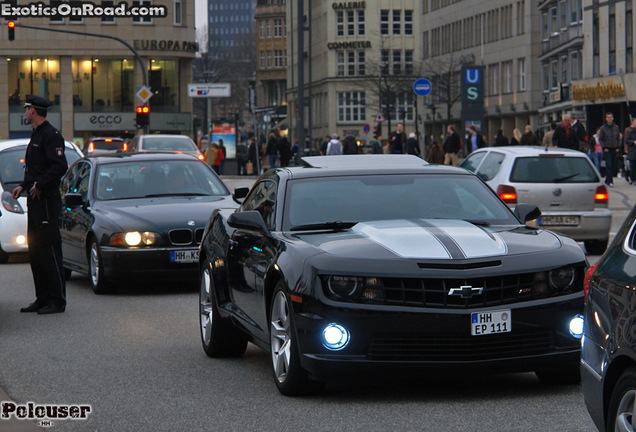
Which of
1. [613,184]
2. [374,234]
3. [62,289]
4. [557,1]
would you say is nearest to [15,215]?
[62,289]

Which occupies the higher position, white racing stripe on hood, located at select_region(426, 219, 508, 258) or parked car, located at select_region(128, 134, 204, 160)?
parked car, located at select_region(128, 134, 204, 160)

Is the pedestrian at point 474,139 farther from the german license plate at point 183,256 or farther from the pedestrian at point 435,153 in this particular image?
the german license plate at point 183,256

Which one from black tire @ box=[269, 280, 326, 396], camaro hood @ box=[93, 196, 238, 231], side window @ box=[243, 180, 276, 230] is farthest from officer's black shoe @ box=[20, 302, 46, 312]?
black tire @ box=[269, 280, 326, 396]

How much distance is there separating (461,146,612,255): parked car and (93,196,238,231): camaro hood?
15.4 ft

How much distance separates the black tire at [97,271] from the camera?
1200 cm

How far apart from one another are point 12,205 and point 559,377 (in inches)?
442

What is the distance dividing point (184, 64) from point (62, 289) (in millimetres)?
64194

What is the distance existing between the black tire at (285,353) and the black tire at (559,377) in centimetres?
127

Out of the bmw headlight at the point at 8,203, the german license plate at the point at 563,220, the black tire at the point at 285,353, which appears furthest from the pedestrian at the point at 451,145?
the black tire at the point at 285,353

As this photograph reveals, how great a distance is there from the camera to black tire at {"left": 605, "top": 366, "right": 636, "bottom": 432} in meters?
4.10

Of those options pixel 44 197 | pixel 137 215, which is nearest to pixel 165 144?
pixel 137 215

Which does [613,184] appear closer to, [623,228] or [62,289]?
[62,289]

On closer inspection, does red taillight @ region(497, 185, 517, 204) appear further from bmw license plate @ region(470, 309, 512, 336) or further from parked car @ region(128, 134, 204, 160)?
parked car @ region(128, 134, 204, 160)

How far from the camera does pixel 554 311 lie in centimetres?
611
